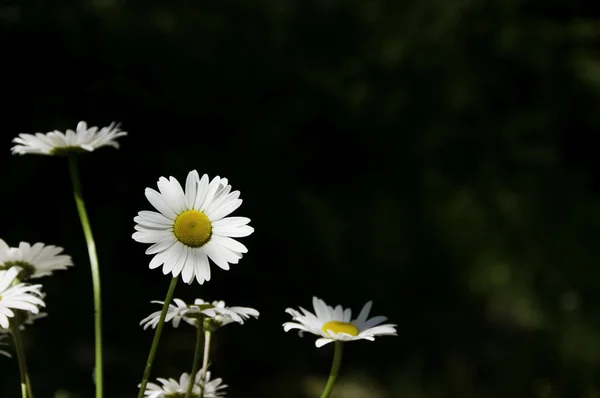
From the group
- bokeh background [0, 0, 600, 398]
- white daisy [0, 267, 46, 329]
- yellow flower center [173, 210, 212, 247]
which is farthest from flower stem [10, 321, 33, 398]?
bokeh background [0, 0, 600, 398]

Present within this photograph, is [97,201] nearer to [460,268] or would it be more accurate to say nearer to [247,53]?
[247,53]

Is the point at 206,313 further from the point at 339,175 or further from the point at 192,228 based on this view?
the point at 339,175

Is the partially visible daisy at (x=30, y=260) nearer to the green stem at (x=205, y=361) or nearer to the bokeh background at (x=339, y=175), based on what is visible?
the green stem at (x=205, y=361)

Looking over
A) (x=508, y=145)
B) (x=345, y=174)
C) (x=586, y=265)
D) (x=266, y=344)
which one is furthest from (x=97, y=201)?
(x=586, y=265)

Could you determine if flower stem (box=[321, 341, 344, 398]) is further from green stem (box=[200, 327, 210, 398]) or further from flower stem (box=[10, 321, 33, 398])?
flower stem (box=[10, 321, 33, 398])

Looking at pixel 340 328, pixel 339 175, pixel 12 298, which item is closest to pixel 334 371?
pixel 340 328
